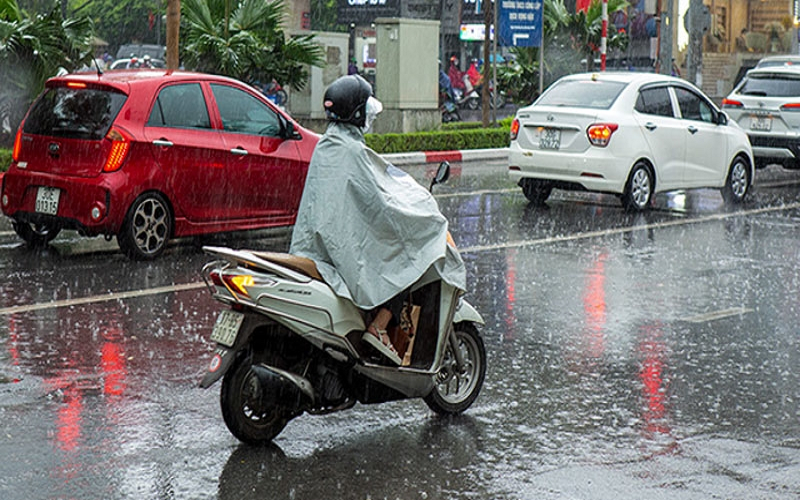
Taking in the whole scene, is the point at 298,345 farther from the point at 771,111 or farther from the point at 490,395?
the point at 771,111

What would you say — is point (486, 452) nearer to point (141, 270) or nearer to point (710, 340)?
point (710, 340)

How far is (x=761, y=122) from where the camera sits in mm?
20062

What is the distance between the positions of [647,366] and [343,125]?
8.94ft

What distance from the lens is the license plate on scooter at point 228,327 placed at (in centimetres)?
567

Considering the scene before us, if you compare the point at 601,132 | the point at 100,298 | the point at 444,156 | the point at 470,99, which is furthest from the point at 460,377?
the point at 470,99

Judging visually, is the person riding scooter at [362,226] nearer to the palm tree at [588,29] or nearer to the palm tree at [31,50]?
the palm tree at [31,50]

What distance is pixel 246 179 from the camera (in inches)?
461

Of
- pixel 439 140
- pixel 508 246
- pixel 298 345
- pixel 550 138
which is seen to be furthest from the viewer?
pixel 439 140

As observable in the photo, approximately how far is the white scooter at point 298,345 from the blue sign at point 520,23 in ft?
66.6

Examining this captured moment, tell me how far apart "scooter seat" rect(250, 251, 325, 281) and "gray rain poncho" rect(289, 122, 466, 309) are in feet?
0.10

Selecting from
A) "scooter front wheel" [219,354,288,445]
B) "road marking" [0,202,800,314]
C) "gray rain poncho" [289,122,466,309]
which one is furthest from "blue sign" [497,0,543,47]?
"scooter front wheel" [219,354,288,445]

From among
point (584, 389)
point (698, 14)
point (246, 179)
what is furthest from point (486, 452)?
point (698, 14)

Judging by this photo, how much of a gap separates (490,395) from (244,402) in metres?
1.62

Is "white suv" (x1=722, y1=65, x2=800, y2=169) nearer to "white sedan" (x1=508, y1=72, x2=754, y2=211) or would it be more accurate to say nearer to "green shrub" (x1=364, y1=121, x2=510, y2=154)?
"white sedan" (x1=508, y1=72, x2=754, y2=211)
